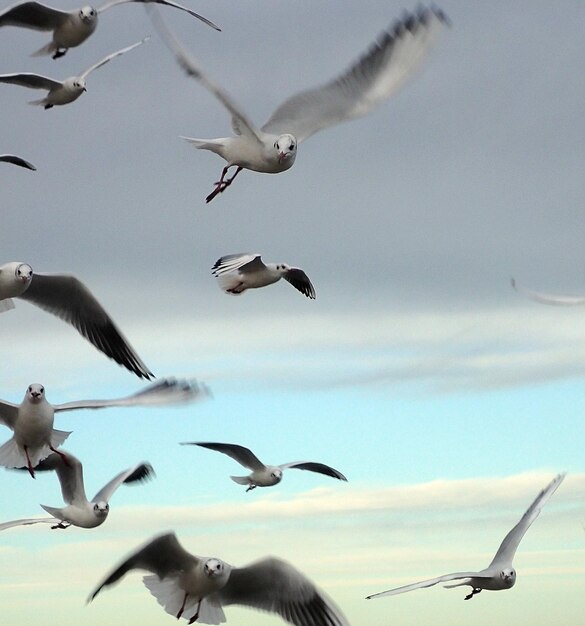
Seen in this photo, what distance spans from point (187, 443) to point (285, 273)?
2257mm

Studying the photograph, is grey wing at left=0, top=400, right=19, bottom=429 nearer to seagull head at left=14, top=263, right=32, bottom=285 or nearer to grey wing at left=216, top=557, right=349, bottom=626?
seagull head at left=14, top=263, right=32, bottom=285

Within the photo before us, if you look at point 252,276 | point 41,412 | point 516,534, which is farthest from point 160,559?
point 252,276

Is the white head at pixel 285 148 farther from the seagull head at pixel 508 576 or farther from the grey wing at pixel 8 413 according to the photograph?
the seagull head at pixel 508 576

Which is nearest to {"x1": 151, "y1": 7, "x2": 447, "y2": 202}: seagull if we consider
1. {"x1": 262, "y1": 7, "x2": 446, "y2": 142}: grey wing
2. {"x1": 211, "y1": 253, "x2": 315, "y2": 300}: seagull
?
{"x1": 262, "y1": 7, "x2": 446, "y2": 142}: grey wing

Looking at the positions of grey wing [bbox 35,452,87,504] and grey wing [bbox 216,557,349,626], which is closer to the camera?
grey wing [bbox 216,557,349,626]

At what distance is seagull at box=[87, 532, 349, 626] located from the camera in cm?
1292

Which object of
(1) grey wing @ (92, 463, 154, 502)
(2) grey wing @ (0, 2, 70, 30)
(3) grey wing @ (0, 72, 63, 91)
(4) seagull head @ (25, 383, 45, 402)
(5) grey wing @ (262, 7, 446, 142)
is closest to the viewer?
(5) grey wing @ (262, 7, 446, 142)

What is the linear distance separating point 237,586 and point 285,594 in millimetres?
456

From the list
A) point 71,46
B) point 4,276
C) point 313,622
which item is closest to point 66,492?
point 4,276

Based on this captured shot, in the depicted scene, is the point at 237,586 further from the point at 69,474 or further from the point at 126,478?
the point at 69,474

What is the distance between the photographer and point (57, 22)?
16938 mm

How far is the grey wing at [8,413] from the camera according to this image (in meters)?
14.7

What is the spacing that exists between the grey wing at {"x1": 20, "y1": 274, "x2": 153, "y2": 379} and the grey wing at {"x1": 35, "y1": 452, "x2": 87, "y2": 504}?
47.0 inches

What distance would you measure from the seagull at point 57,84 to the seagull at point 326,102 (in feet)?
10.3
